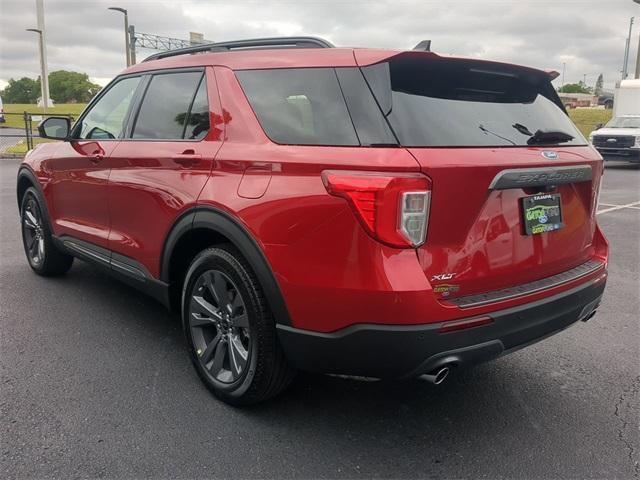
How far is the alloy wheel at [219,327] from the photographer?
2.82 metres

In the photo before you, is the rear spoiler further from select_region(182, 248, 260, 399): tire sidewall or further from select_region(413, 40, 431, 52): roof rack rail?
select_region(182, 248, 260, 399): tire sidewall

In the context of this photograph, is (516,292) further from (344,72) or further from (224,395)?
(224,395)

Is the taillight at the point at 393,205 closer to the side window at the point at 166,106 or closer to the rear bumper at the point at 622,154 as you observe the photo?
the side window at the point at 166,106

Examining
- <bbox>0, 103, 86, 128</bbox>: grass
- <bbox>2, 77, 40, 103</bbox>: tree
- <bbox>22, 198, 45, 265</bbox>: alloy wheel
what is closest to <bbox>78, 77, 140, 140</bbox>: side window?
<bbox>22, 198, 45, 265</bbox>: alloy wheel

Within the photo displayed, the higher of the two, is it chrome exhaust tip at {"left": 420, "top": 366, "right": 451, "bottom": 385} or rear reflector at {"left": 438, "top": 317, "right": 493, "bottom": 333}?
rear reflector at {"left": 438, "top": 317, "right": 493, "bottom": 333}

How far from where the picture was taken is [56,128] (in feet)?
14.8

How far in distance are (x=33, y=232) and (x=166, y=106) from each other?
2.50 metres

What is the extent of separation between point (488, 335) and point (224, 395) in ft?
4.47

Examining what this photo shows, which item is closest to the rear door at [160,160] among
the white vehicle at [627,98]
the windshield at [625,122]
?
the windshield at [625,122]

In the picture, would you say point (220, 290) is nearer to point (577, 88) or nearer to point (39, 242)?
point (39, 242)

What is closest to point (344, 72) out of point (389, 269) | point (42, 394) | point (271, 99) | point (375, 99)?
point (375, 99)

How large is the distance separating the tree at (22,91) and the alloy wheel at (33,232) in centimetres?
11880

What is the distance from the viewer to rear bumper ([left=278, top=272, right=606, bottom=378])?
2242 millimetres

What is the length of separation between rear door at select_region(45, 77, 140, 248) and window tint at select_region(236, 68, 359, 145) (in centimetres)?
141
